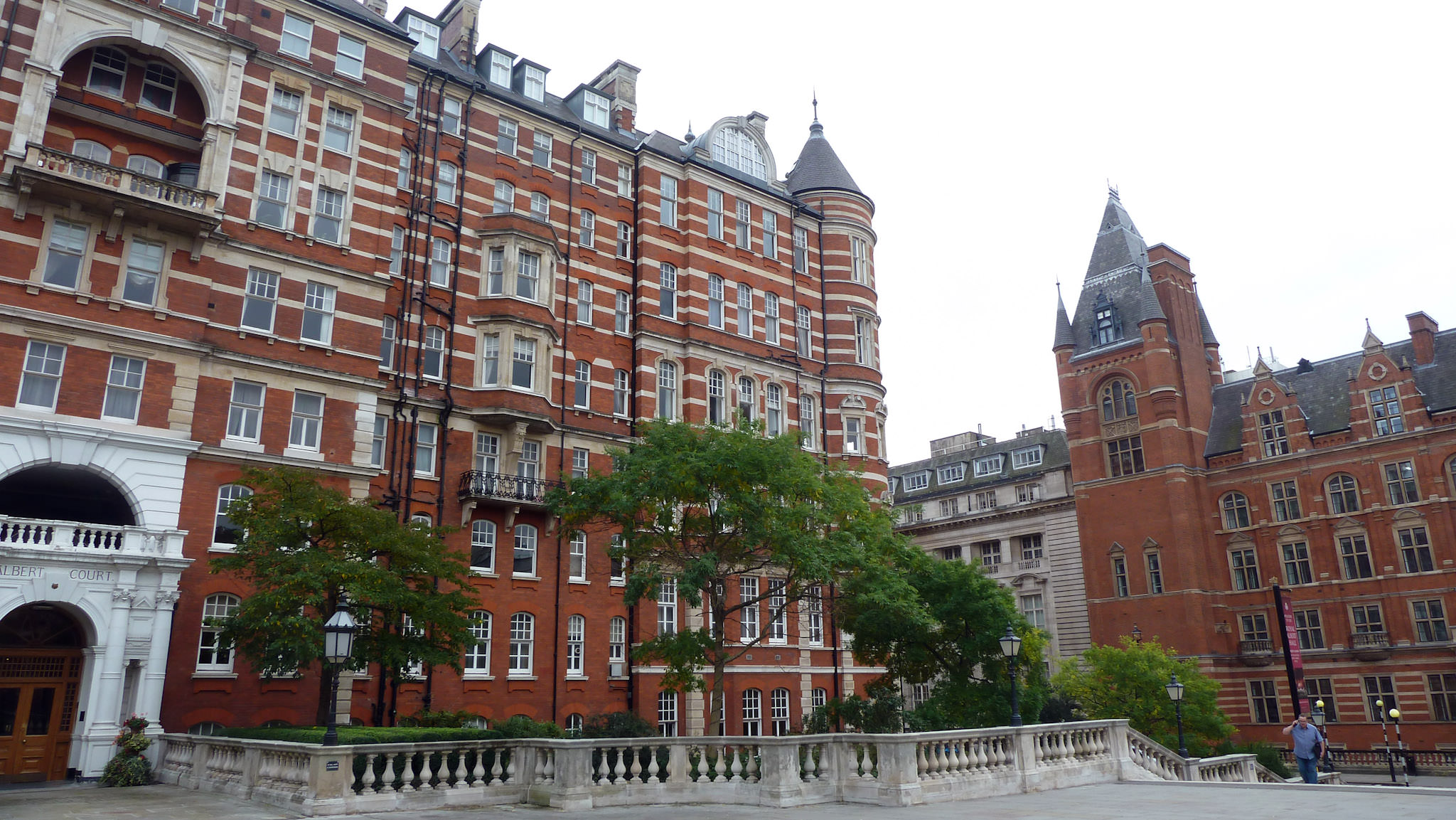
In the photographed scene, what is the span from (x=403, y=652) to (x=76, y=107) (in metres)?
18.9

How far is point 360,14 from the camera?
34750 mm

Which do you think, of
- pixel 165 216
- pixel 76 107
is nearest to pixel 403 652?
pixel 165 216

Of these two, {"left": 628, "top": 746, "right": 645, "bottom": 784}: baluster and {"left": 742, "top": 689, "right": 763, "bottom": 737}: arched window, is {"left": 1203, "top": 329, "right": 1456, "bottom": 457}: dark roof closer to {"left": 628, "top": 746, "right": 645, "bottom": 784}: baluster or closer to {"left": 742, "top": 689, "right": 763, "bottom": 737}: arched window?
{"left": 742, "top": 689, "right": 763, "bottom": 737}: arched window

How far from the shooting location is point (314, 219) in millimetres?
32406

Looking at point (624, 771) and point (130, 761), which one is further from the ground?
point (130, 761)

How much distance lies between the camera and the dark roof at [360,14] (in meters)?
34.0

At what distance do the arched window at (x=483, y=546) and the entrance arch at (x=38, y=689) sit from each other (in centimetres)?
1153

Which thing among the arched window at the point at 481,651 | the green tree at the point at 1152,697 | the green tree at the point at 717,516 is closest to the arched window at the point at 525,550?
the arched window at the point at 481,651

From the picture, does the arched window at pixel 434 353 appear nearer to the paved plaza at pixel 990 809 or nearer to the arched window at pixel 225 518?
the arched window at pixel 225 518

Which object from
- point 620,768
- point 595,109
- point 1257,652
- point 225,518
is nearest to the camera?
point 620,768

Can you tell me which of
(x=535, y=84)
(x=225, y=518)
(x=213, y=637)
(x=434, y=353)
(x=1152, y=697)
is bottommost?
(x=1152, y=697)

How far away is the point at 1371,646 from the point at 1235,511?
9.94 metres

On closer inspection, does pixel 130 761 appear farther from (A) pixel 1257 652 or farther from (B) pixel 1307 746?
(A) pixel 1257 652

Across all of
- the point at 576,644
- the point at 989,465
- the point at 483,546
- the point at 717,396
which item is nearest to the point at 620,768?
the point at 483,546
